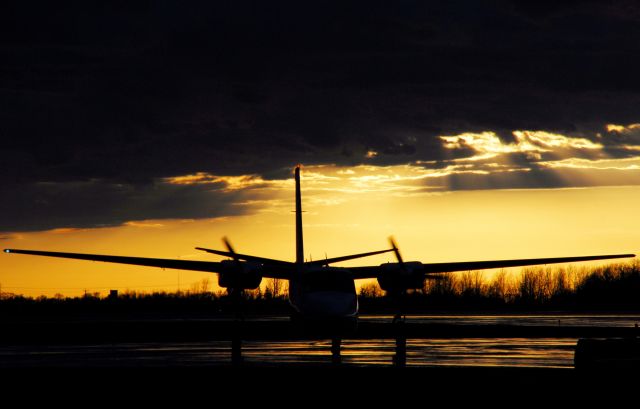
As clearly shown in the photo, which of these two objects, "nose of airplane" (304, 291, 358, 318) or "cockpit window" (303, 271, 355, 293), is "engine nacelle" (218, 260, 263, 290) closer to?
"cockpit window" (303, 271, 355, 293)

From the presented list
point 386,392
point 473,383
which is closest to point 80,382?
point 386,392

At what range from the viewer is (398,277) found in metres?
43.9

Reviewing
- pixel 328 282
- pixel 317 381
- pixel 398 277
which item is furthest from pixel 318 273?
pixel 317 381

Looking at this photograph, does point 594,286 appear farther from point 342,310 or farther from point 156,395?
point 156,395

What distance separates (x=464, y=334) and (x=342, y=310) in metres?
18.7

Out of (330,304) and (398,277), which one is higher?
(398,277)

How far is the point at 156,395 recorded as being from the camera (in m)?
20.4

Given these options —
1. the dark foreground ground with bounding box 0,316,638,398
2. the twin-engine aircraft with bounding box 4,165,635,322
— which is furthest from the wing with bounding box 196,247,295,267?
the dark foreground ground with bounding box 0,316,638,398

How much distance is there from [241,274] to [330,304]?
37.5ft

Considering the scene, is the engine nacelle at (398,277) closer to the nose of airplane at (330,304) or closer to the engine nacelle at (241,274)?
the engine nacelle at (241,274)

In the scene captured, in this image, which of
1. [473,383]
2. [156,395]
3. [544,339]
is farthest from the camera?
[544,339]

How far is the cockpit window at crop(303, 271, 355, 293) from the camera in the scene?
35.3 meters

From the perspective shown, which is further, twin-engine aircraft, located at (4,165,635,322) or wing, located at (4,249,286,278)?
wing, located at (4,249,286,278)

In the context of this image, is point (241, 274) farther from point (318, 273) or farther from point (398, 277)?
point (318, 273)
